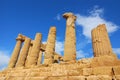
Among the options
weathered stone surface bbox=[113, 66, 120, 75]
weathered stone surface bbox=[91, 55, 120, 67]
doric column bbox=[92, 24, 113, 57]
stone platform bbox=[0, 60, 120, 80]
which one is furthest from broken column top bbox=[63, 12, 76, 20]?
weathered stone surface bbox=[113, 66, 120, 75]

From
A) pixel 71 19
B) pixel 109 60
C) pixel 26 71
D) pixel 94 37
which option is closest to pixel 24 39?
pixel 71 19

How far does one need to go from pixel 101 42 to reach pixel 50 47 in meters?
9.17

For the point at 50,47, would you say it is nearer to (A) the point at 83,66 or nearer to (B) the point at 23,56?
(B) the point at 23,56

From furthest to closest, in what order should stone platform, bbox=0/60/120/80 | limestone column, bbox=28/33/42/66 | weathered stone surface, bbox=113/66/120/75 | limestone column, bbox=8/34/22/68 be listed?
limestone column, bbox=8/34/22/68 < limestone column, bbox=28/33/42/66 < stone platform, bbox=0/60/120/80 < weathered stone surface, bbox=113/66/120/75

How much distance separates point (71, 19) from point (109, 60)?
946cm

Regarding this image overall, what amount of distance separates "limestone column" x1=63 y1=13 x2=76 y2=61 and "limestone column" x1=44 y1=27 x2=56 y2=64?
9.84ft

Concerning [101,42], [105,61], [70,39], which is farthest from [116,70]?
[70,39]

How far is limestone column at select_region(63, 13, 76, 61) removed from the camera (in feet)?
57.3

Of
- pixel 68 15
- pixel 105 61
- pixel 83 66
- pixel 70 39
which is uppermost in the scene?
pixel 68 15

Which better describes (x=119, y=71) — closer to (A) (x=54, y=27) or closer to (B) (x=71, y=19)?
(B) (x=71, y=19)

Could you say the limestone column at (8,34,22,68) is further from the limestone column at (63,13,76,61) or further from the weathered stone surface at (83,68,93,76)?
the weathered stone surface at (83,68,93,76)

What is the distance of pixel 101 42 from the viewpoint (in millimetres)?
13008

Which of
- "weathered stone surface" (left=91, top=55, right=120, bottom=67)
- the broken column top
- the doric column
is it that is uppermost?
the broken column top

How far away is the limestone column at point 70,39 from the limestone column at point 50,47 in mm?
3001
